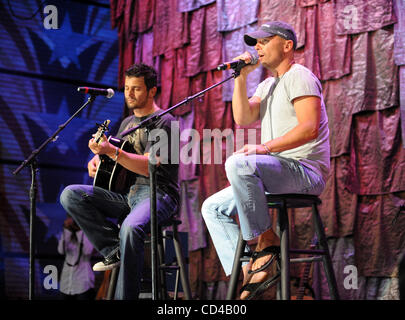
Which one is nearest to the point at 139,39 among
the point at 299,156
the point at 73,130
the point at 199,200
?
the point at 73,130

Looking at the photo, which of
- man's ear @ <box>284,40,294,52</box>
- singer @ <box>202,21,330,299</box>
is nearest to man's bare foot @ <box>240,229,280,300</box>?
singer @ <box>202,21,330,299</box>

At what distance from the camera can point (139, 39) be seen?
19.7 ft

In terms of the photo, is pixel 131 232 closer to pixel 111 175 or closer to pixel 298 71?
pixel 111 175

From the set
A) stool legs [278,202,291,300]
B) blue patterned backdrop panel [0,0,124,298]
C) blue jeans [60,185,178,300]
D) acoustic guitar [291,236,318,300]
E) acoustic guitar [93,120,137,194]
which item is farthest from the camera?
blue patterned backdrop panel [0,0,124,298]

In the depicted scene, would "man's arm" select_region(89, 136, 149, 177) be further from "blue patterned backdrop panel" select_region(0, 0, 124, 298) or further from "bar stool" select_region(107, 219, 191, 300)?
"blue patterned backdrop panel" select_region(0, 0, 124, 298)

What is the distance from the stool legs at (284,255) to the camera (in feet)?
8.05

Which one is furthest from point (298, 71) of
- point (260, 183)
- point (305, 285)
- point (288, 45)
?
point (305, 285)

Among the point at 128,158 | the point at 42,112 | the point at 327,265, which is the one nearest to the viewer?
the point at 327,265

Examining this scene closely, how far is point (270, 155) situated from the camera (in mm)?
2648

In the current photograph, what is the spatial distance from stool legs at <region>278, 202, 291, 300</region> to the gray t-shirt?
31 cm

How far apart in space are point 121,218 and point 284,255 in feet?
4.16

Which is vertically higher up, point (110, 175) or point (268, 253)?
point (110, 175)

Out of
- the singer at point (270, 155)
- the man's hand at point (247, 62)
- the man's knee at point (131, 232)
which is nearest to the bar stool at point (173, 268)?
the man's knee at point (131, 232)

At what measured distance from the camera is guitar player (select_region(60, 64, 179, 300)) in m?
2.95
